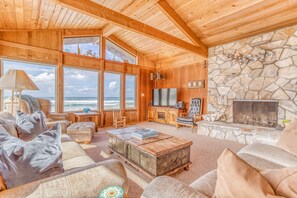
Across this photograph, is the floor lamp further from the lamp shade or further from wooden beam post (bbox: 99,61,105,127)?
wooden beam post (bbox: 99,61,105,127)

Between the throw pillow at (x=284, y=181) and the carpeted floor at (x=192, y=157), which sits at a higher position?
the throw pillow at (x=284, y=181)

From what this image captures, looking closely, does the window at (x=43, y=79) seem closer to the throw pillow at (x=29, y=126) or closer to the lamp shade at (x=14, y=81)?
the lamp shade at (x=14, y=81)

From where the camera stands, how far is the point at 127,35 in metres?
5.59

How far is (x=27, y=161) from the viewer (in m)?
0.96

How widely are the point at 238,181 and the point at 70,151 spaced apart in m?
1.86

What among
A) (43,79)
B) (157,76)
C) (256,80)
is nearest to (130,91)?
(157,76)

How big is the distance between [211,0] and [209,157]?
3.30 metres

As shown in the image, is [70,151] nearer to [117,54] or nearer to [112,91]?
[112,91]

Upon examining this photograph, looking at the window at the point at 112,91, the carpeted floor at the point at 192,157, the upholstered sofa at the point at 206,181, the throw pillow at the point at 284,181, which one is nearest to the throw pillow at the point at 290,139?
the upholstered sofa at the point at 206,181

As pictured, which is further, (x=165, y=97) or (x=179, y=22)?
(x=165, y=97)

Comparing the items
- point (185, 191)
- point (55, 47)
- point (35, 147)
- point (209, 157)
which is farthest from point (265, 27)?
point (55, 47)

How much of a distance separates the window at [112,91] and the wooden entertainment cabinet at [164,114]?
1470mm

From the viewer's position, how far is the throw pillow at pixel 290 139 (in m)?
1.87

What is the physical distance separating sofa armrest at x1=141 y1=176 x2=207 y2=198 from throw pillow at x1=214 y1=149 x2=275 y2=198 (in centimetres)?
14
